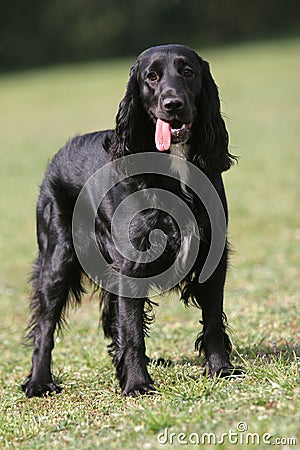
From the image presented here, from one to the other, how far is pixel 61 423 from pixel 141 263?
1112 millimetres

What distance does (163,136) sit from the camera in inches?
197

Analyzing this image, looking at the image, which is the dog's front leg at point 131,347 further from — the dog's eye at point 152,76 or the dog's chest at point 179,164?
the dog's eye at point 152,76

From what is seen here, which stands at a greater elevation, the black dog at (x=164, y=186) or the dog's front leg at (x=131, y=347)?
the black dog at (x=164, y=186)

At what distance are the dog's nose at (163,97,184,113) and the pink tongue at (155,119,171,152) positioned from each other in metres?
0.13

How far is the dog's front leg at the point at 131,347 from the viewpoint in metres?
5.11

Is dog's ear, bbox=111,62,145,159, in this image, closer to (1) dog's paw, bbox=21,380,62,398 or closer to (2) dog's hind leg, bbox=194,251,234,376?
(2) dog's hind leg, bbox=194,251,234,376

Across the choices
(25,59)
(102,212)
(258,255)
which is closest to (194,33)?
(25,59)

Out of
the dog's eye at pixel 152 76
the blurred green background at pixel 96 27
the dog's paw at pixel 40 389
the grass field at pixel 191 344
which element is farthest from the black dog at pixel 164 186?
the blurred green background at pixel 96 27

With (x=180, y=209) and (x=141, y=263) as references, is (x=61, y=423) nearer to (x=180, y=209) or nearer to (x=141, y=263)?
(x=141, y=263)

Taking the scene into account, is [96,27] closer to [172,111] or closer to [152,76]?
[152,76]

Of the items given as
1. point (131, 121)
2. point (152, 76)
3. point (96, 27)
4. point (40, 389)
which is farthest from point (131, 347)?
point (96, 27)

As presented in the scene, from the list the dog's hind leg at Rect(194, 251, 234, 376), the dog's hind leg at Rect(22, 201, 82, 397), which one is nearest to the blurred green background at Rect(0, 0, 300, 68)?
the dog's hind leg at Rect(22, 201, 82, 397)

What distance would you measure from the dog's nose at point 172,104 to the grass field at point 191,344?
1.20 metres

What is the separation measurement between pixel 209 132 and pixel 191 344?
2349 mm
